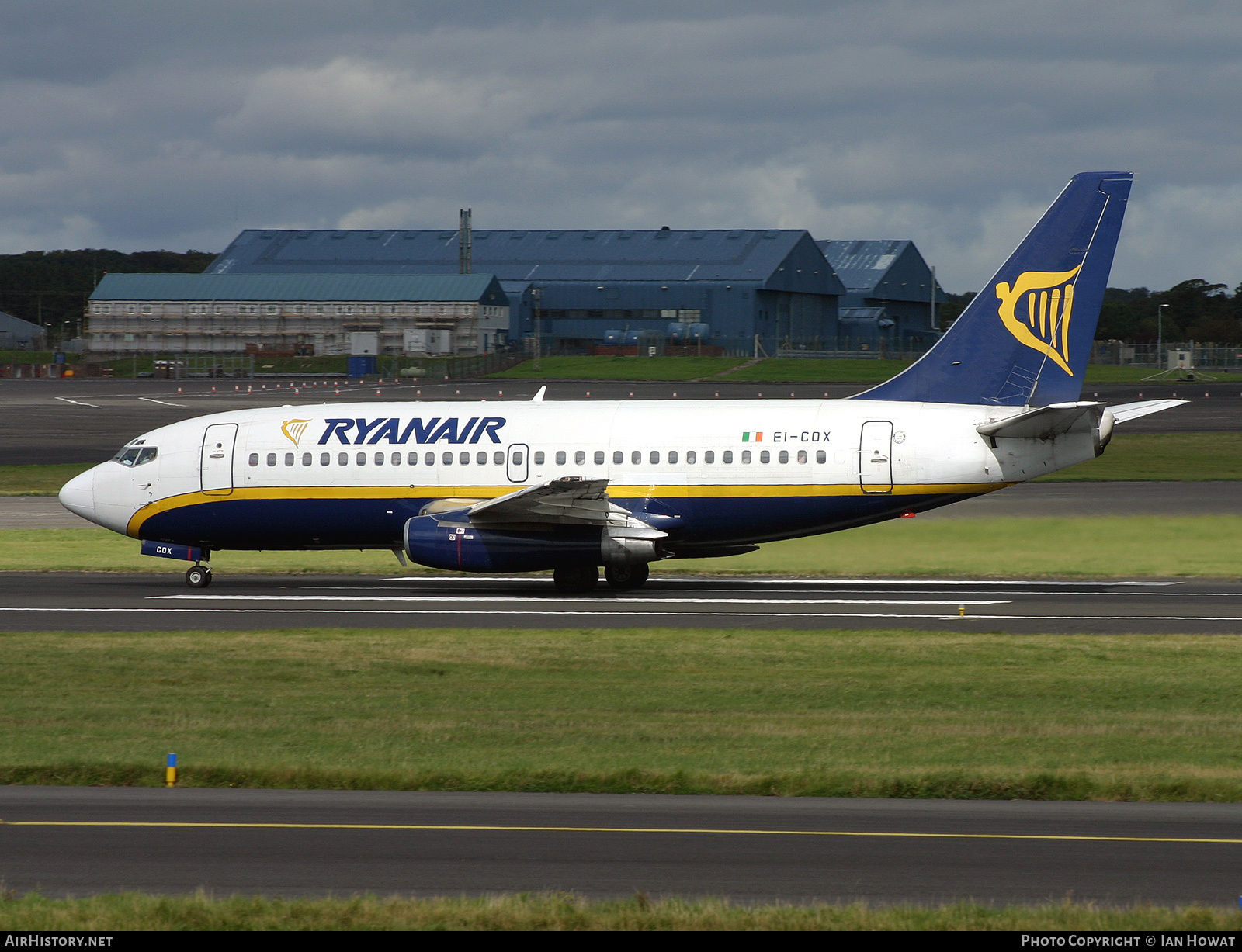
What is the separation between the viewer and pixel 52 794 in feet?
48.2

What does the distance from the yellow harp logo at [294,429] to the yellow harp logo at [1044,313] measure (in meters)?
16.1

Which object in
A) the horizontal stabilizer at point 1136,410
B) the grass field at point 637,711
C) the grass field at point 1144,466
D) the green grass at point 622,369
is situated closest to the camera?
the grass field at point 637,711

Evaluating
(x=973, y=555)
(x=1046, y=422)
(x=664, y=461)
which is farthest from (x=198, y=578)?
(x=1046, y=422)

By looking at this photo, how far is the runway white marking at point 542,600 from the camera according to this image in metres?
30.1

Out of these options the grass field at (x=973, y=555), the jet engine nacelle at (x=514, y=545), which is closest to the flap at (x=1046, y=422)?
the grass field at (x=973, y=555)

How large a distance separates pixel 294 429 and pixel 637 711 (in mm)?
17154

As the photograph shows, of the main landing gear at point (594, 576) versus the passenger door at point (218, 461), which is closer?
the main landing gear at point (594, 576)

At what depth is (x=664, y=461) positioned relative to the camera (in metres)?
31.4

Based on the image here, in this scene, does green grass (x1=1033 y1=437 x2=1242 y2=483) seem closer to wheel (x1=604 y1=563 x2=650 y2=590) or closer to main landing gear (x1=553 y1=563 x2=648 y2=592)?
wheel (x1=604 y1=563 x2=650 y2=590)

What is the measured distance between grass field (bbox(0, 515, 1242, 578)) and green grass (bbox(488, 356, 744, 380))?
2841 inches

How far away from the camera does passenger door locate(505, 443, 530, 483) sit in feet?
105

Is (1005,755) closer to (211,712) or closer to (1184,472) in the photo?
(211,712)

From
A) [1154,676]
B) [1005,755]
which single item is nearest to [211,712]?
[1005,755]

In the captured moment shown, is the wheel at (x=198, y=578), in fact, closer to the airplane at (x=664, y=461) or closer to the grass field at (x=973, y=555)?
the airplane at (x=664, y=461)
